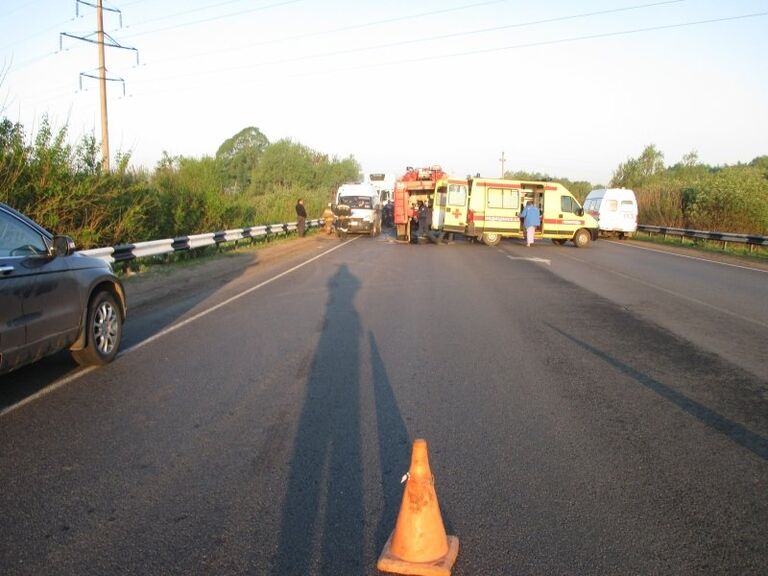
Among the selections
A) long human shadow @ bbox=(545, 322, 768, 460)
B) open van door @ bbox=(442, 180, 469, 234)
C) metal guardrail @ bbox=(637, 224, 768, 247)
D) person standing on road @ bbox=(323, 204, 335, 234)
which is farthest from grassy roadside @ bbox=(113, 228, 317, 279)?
metal guardrail @ bbox=(637, 224, 768, 247)

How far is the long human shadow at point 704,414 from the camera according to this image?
201 inches

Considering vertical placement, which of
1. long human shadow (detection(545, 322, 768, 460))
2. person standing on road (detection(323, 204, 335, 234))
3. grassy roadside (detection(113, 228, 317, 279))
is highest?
person standing on road (detection(323, 204, 335, 234))

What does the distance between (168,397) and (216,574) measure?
122 inches

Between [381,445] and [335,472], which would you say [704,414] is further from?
[335,472]

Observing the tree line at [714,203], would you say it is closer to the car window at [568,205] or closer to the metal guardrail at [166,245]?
the car window at [568,205]

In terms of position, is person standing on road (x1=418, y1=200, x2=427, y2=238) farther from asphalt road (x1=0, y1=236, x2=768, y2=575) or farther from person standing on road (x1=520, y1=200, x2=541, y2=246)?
asphalt road (x1=0, y1=236, x2=768, y2=575)

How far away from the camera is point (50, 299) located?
245 inches

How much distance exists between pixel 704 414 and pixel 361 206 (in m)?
29.2

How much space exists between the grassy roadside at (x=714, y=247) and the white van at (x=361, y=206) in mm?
14305

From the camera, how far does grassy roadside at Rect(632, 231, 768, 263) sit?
2650 cm

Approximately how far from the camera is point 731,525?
150 inches

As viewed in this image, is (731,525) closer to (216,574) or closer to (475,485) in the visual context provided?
(475,485)

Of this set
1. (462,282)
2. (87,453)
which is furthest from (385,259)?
(87,453)

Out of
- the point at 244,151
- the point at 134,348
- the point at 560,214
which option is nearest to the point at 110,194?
the point at 134,348
